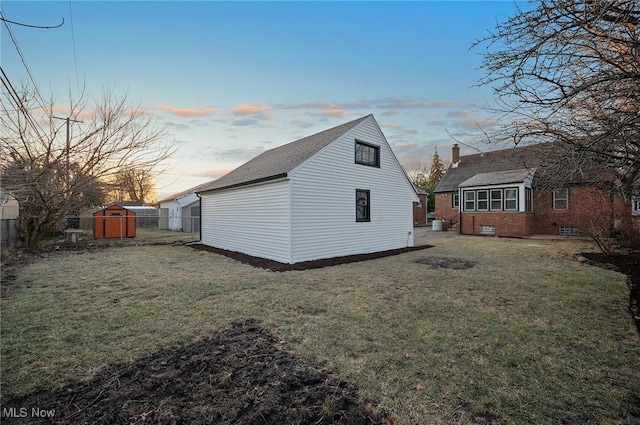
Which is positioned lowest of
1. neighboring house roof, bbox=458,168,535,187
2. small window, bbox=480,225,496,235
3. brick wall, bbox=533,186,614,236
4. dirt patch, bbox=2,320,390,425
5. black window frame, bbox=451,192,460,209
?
dirt patch, bbox=2,320,390,425

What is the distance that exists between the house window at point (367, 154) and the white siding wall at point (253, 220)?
3.68 m

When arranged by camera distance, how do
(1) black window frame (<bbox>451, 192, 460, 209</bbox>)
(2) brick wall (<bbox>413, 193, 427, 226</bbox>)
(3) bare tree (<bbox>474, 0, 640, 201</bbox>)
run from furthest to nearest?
(2) brick wall (<bbox>413, 193, 427, 226</bbox>) → (1) black window frame (<bbox>451, 192, 460, 209</bbox>) → (3) bare tree (<bbox>474, 0, 640, 201</bbox>)

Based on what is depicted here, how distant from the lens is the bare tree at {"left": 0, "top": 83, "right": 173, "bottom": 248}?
32.1ft

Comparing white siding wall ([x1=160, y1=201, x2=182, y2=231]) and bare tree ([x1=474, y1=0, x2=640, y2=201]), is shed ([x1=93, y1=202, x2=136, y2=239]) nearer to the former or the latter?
white siding wall ([x1=160, y1=201, x2=182, y2=231])

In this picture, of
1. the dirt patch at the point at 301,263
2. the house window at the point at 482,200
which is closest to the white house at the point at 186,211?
the dirt patch at the point at 301,263

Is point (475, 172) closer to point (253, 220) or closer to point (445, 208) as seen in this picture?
point (445, 208)

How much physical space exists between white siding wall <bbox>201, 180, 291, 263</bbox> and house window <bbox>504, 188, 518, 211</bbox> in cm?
1459

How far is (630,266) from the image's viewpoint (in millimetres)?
8281

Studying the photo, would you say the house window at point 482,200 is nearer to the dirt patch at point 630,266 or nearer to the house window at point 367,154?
the dirt patch at point 630,266

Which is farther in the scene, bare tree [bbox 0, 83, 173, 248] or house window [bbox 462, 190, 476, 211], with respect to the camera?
house window [bbox 462, 190, 476, 211]

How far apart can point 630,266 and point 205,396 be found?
11.2m

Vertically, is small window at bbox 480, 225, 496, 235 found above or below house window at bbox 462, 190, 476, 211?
below

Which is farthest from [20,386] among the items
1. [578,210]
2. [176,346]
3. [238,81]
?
[578,210]

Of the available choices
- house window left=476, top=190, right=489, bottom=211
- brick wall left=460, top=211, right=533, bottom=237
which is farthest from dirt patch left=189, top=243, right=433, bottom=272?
house window left=476, top=190, right=489, bottom=211
